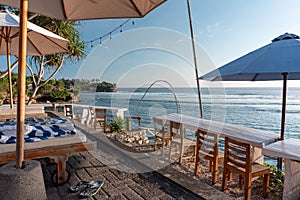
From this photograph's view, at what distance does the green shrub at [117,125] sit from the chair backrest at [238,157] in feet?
12.5

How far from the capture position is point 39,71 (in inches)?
312

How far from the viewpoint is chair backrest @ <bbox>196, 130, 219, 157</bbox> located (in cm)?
277

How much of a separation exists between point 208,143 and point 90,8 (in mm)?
2166

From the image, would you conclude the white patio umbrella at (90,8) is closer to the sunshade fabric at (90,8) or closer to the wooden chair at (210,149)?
the sunshade fabric at (90,8)

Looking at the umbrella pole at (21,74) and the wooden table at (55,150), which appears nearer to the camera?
the umbrella pole at (21,74)

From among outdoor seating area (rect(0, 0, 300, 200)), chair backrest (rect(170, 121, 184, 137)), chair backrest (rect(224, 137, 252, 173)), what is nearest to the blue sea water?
outdoor seating area (rect(0, 0, 300, 200))

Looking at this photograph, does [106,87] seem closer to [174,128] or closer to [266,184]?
[174,128]

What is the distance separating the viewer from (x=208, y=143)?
2.80 m

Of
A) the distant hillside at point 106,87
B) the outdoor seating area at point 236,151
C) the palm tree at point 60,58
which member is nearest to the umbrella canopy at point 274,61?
the outdoor seating area at point 236,151

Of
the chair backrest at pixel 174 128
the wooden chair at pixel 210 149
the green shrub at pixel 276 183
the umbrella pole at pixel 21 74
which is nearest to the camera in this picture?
the umbrella pole at pixel 21 74

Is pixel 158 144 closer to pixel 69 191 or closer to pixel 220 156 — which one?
pixel 220 156

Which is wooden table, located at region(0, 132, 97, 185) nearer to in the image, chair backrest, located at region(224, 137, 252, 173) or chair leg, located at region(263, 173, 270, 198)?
chair backrest, located at region(224, 137, 252, 173)

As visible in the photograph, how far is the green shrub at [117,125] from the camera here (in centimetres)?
584

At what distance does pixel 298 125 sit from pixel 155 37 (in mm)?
13353
